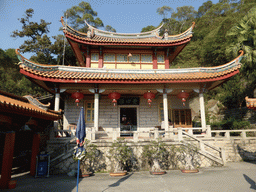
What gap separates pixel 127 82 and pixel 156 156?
4.31 m

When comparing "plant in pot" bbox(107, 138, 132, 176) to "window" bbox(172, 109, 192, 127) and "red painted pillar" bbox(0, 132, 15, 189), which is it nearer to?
"red painted pillar" bbox(0, 132, 15, 189)

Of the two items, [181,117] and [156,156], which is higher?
[181,117]

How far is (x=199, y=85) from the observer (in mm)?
9914

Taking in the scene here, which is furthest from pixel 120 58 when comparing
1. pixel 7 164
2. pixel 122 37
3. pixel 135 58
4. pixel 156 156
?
pixel 7 164

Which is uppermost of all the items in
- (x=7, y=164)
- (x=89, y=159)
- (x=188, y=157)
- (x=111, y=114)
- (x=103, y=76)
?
(x=103, y=76)

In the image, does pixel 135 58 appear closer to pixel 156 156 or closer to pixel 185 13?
→ pixel 156 156

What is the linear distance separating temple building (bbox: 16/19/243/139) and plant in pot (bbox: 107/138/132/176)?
4.78 ft

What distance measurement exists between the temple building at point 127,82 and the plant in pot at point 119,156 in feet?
4.78

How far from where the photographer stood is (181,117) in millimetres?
11562

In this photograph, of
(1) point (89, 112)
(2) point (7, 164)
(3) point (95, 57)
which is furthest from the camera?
(3) point (95, 57)

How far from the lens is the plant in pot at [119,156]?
6.58m

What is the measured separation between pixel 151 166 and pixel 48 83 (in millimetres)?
7336

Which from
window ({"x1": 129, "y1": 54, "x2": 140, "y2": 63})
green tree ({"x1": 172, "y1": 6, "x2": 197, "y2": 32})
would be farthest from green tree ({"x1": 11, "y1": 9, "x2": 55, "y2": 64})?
green tree ({"x1": 172, "y1": 6, "x2": 197, "y2": 32})

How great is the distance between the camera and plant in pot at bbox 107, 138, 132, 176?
6.58 m
